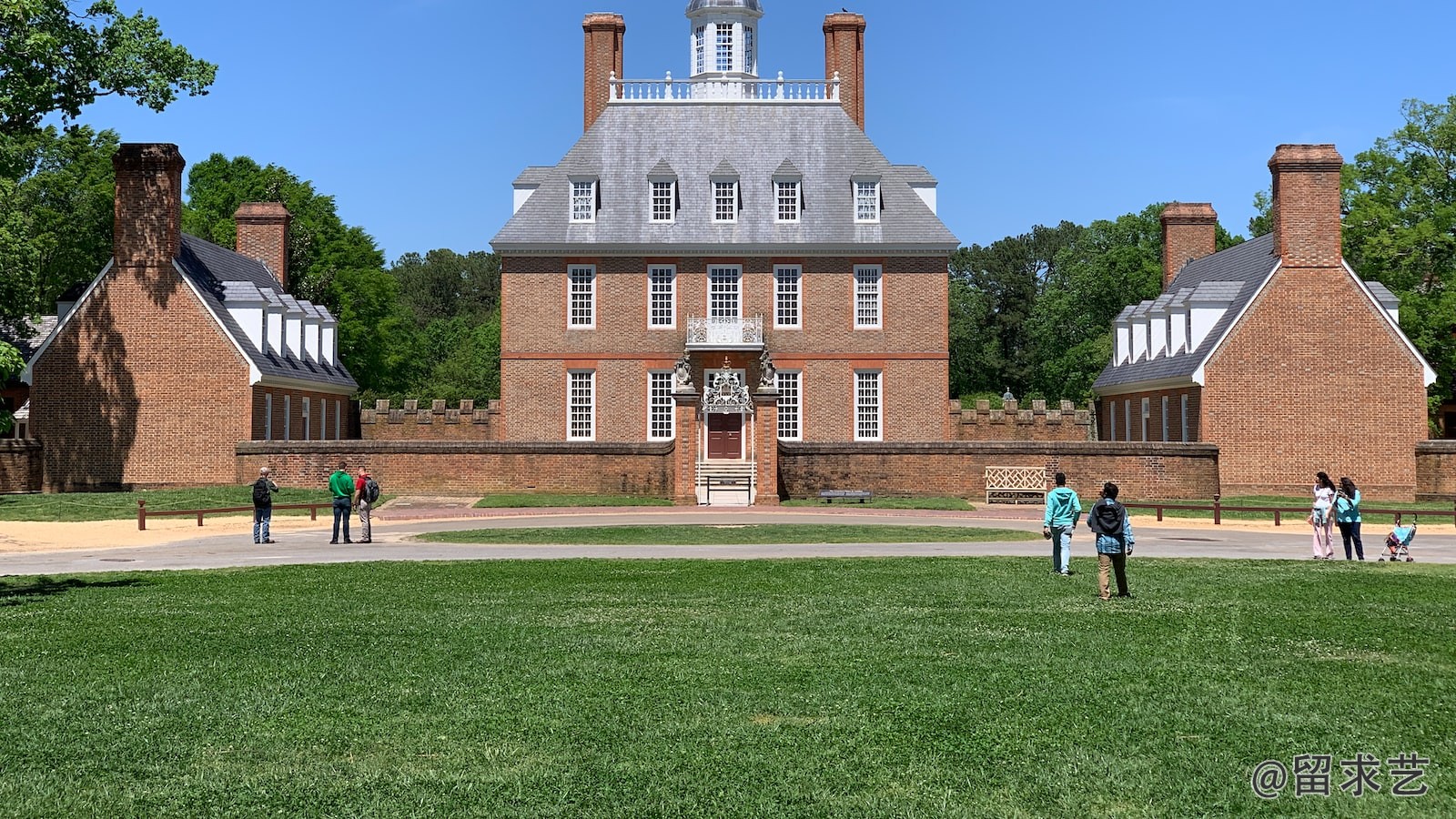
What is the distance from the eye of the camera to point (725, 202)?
4753cm

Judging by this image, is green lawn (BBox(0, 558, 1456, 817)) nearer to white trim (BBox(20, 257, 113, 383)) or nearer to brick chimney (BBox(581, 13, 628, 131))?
white trim (BBox(20, 257, 113, 383))

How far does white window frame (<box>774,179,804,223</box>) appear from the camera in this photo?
47.4 meters

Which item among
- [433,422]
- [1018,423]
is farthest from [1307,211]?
[433,422]

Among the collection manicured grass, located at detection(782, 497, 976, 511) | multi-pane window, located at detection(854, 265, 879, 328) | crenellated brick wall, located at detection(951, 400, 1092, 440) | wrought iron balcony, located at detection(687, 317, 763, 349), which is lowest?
manicured grass, located at detection(782, 497, 976, 511)

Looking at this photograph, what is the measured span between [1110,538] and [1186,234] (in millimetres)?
40862

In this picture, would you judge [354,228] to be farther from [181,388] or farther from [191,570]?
[191,570]

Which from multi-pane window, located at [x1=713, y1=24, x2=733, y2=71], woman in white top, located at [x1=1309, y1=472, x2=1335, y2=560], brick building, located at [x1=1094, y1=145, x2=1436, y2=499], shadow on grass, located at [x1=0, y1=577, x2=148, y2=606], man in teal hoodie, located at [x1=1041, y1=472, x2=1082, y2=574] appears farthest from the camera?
multi-pane window, located at [x1=713, y1=24, x2=733, y2=71]

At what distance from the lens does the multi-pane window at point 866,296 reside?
153 ft

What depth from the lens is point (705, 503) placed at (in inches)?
1471

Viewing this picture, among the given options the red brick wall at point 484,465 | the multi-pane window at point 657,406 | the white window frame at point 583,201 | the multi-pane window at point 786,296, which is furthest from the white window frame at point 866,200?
the red brick wall at point 484,465

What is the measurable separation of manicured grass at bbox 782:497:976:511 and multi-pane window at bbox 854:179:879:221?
12729mm

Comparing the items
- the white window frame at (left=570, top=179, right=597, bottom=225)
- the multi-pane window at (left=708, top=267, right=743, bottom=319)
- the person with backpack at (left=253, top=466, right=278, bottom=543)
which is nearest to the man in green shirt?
the person with backpack at (left=253, top=466, right=278, bottom=543)

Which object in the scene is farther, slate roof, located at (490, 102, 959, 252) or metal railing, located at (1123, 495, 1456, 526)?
slate roof, located at (490, 102, 959, 252)

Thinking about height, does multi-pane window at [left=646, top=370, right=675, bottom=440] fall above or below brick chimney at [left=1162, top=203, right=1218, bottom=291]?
below
